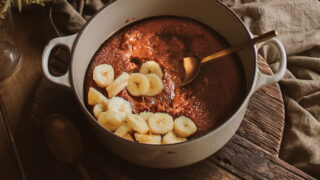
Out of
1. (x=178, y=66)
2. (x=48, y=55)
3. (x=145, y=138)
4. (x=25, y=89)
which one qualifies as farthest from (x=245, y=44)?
(x=25, y=89)

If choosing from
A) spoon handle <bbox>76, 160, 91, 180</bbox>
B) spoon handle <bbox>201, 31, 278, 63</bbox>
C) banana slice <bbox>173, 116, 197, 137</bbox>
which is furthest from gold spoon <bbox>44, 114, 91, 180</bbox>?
spoon handle <bbox>201, 31, 278, 63</bbox>

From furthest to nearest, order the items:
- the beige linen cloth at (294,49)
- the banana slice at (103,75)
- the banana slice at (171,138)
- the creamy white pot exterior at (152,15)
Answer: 1. the beige linen cloth at (294,49)
2. the banana slice at (103,75)
3. the banana slice at (171,138)
4. the creamy white pot exterior at (152,15)

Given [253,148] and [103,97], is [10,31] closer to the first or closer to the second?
[103,97]

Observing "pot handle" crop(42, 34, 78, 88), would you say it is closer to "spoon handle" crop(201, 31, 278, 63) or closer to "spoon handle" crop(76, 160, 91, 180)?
"spoon handle" crop(76, 160, 91, 180)

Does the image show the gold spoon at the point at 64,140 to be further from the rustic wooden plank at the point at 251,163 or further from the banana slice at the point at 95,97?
the rustic wooden plank at the point at 251,163

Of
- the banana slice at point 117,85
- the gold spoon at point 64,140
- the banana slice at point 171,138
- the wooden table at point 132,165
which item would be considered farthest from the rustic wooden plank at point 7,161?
the banana slice at point 171,138

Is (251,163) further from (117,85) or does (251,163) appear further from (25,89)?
(25,89)

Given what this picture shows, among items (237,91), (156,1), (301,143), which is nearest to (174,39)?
(156,1)
